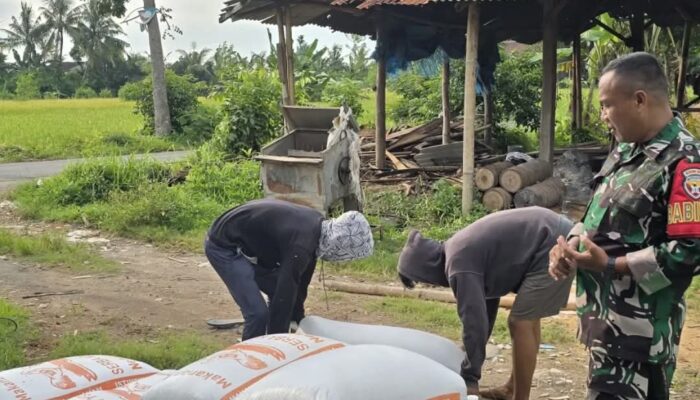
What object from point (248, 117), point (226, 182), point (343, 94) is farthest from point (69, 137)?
point (226, 182)

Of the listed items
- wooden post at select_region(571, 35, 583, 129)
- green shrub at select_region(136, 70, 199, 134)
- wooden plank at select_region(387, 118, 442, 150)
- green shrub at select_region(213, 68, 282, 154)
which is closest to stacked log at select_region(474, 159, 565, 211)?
wooden plank at select_region(387, 118, 442, 150)

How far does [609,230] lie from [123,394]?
1842 mm

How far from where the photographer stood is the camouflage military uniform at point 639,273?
7.10ft

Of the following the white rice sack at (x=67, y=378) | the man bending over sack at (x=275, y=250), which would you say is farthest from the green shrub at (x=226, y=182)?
the white rice sack at (x=67, y=378)

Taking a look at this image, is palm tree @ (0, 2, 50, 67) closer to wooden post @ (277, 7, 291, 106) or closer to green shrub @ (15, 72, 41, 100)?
green shrub @ (15, 72, 41, 100)

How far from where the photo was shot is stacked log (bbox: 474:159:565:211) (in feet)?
27.3

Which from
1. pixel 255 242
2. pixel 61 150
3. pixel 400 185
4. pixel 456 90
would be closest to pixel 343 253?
pixel 255 242

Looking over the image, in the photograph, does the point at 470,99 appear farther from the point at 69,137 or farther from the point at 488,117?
the point at 69,137

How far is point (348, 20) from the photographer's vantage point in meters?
Result: 11.2

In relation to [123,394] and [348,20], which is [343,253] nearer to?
[123,394]

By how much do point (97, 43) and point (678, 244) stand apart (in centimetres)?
4872

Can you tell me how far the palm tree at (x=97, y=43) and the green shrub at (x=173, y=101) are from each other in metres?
27.3

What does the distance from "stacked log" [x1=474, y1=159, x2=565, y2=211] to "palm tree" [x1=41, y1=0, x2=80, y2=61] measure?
1884 inches

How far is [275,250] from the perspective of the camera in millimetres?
3914
